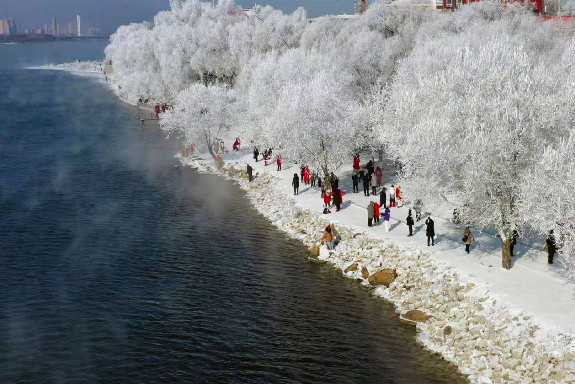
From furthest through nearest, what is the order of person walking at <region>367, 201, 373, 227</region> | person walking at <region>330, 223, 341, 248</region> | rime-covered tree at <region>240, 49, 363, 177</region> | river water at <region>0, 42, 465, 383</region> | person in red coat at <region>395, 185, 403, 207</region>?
rime-covered tree at <region>240, 49, 363, 177</region> → person in red coat at <region>395, 185, 403, 207</region> → person walking at <region>367, 201, 373, 227</region> → person walking at <region>330, 223, 341, 248</region> → river water at <region>0, 42, 465, 383</region>

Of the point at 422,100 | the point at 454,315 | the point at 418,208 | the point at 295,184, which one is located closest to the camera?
the point at 454,315

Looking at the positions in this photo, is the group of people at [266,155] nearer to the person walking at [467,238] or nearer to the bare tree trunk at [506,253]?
the person walking at [467,238]

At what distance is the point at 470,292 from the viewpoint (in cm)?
3036

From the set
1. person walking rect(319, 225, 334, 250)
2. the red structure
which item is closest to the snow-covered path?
person walking rect(319, 225, 334, 250)

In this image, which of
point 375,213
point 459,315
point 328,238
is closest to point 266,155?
point 375,213

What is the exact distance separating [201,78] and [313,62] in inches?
1576

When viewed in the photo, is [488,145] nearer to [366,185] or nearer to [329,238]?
[329,238]

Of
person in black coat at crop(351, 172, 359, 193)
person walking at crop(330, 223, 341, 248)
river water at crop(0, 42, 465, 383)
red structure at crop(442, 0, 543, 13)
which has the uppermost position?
red structure at crop(442, 0, 543, 13)

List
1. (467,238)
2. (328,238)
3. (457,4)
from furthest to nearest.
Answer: (457,4)
(328,238)
(467,238)

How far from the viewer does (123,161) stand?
7069cm

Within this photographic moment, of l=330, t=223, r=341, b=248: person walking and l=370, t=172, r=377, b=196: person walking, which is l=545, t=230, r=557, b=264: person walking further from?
l=370, t=172, r=377, b=196: person walking

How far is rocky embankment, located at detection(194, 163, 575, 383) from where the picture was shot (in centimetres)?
2491

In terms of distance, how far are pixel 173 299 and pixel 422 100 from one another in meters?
20.7

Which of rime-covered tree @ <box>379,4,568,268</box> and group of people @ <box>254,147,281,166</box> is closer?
rime-covered tree @ <box>379,4,568,268</box>
